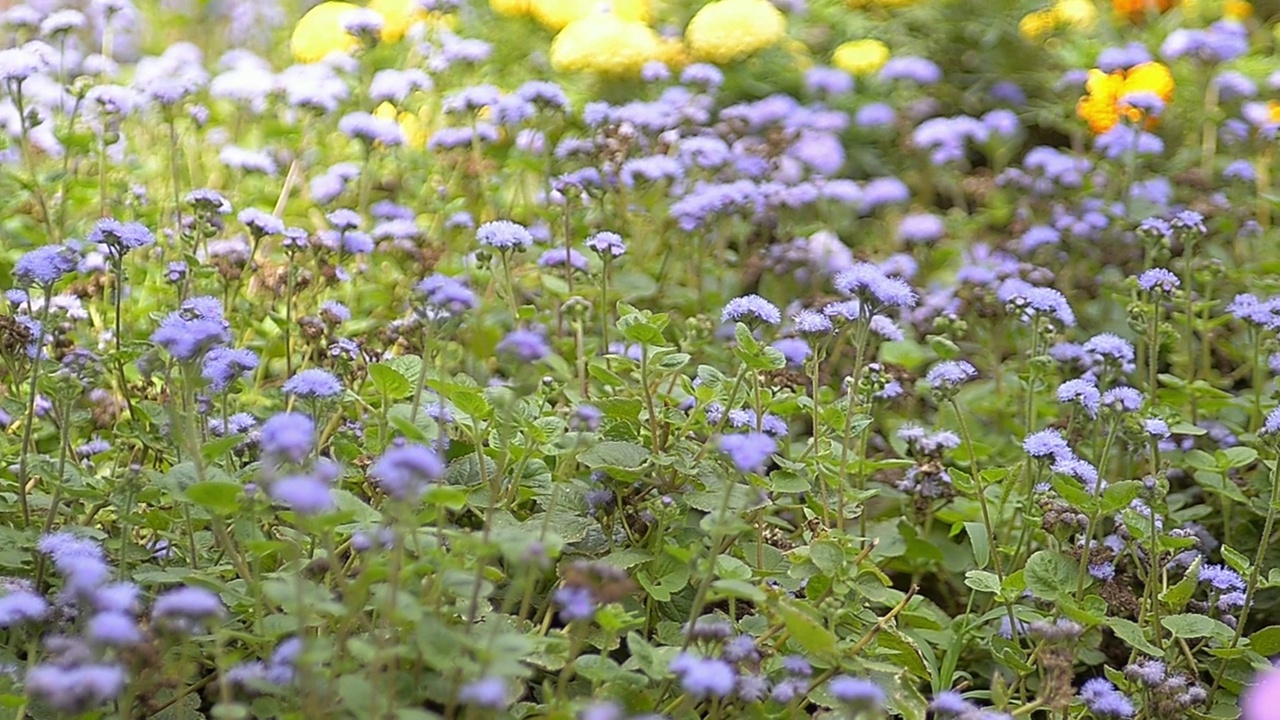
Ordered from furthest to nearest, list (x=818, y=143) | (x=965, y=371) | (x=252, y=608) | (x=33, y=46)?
(x=818, y=143) → (x=33, y=46) → (x=965, y=371) → (x=252, y=608)

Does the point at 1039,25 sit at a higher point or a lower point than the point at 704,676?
lower

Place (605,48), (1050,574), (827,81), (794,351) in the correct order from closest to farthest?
1. (1050,574)
2. (794,351)
3. (605,48)
4. (827,81)

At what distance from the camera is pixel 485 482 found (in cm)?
238

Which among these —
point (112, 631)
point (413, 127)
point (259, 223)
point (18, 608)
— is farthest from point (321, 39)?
point (112, 631)

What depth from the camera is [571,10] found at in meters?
5.32

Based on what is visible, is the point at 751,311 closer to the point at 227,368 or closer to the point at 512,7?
the point at 227,368

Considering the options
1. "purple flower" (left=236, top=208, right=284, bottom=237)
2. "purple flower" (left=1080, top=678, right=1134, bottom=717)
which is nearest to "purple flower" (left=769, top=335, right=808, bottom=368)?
"purple flower" (left=1080, top=678, right=1134, bottom=717)

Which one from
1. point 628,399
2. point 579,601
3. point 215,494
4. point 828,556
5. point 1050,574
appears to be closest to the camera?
point 579,601

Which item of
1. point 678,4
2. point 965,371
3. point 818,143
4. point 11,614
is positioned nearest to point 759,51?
point 678,4

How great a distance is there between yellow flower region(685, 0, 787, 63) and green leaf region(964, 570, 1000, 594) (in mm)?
2970

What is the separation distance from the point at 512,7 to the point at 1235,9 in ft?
9.88

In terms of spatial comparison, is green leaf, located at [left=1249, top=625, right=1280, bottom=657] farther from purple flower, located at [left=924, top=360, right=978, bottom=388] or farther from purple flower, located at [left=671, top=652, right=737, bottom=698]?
purple flower, located at [left=671, top=652, right=737, bottom=698]

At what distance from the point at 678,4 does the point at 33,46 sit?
2.91m

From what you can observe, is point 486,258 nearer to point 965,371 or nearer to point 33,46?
point 965,371
